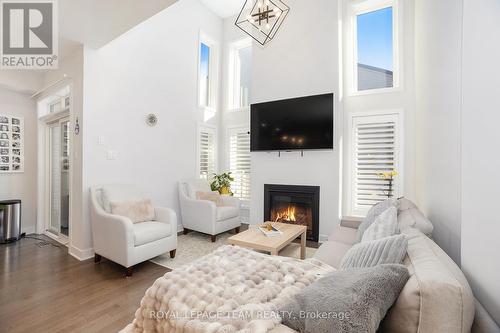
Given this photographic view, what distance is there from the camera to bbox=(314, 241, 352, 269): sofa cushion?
1.89 meters

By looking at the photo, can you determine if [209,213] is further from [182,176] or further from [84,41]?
[84,41]

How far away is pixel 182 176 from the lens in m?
4.41

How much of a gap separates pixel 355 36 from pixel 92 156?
444cm

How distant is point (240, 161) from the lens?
5137mm

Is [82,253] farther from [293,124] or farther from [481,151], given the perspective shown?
[481,151]

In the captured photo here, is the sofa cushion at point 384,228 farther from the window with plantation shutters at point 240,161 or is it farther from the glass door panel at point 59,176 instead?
the glass door panel at point 59,176

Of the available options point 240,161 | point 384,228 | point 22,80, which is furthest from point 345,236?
point 22,80


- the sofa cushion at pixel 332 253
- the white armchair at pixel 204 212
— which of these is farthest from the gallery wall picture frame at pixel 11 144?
the sofa cushion at pixel 332 253

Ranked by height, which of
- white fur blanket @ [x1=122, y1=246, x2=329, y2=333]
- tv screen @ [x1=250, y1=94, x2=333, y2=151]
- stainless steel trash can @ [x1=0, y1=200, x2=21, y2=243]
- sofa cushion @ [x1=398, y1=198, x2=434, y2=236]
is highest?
tv screen @ [x1=250, y1=94, x2=333, y2=151]

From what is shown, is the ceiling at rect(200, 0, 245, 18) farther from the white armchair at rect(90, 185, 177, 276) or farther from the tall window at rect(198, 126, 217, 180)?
the white armchair at rect(90, 185, 177, 276)

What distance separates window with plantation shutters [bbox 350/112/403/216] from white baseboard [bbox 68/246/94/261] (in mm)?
3853

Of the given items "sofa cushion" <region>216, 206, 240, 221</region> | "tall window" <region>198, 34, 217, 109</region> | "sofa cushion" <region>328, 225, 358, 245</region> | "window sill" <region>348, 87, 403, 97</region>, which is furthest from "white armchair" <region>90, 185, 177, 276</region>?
"window sill" <region>348, 87, 403, 97</region>

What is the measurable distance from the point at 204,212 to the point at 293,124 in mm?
2081

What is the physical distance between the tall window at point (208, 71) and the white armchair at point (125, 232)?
2.81 meters
